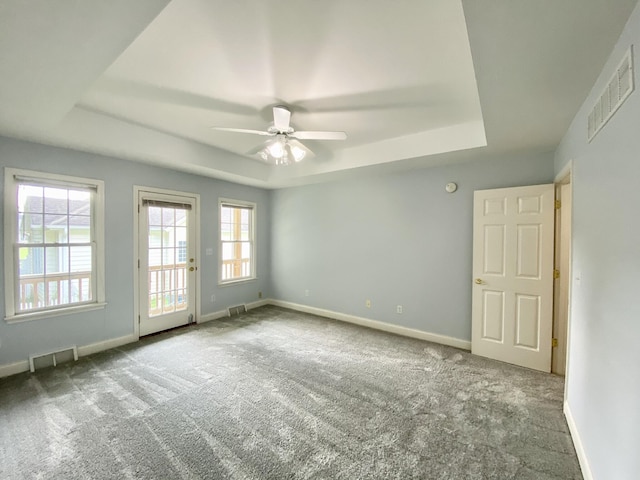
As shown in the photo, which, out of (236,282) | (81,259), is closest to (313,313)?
(236,282)

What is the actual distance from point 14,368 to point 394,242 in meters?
4.70

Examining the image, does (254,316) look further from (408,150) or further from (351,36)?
(351,36)

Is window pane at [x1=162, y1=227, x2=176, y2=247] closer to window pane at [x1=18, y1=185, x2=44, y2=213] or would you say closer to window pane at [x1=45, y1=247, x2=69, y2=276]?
window pane at [x1=45, y1=247, x2=69, y2=276]

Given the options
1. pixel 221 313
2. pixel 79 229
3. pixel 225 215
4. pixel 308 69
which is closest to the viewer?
pixel 308 69

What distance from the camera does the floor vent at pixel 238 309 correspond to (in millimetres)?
4906

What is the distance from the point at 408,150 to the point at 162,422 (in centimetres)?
372

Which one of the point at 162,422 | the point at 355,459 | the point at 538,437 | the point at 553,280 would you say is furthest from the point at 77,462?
the point at 553,280

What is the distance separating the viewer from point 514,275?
3.07 metres

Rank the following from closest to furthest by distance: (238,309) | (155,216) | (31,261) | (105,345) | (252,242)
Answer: (31,261) → (105,345) → (155,216) → (238,309) → (252,242)

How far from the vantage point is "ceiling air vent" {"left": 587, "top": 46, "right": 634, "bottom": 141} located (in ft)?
4.00

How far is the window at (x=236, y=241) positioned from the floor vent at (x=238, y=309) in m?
0.51

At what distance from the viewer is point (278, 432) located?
200 centimetres

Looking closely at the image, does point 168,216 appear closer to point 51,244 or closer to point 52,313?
point 51,244

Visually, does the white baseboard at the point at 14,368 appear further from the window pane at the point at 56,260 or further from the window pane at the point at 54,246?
the window pane at the point at 56,260
